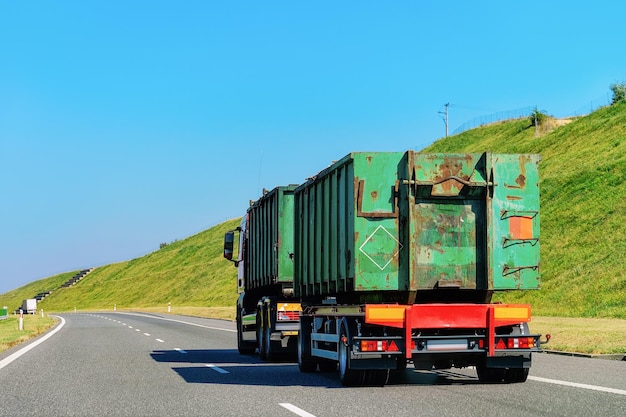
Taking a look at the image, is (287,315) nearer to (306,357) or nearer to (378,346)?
(306,357)

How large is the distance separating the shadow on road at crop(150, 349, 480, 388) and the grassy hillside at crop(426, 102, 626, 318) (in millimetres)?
20058

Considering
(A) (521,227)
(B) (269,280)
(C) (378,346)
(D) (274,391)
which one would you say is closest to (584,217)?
(B) (269,280)

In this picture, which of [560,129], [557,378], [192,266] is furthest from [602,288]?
[192,266]

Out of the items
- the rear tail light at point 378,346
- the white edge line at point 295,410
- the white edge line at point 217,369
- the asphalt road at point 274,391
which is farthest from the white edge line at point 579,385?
the white edge line at point 217,369

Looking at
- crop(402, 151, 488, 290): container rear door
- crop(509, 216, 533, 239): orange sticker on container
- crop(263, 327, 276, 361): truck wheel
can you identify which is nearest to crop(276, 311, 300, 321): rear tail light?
crop(263, 327, 276, 361): truck wheel

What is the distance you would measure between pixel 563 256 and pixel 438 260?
3883cm

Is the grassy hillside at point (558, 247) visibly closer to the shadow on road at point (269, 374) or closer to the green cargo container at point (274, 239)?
the green cargo container at point (274, 239)

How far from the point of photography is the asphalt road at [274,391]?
10.0m

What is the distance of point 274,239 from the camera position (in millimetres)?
19391

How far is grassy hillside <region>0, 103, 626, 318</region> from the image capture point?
42.9 meters

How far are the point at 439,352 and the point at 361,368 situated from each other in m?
1.06

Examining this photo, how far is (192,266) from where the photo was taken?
409 feet

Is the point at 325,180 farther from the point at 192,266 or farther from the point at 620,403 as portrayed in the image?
the point at 192,266

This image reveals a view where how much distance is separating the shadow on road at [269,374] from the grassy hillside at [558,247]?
66.5 feet
